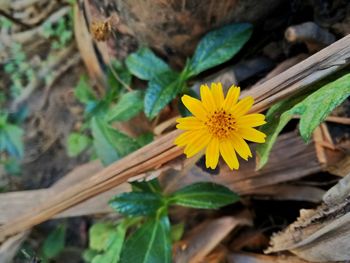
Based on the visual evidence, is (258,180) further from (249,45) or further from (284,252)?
(249,45)

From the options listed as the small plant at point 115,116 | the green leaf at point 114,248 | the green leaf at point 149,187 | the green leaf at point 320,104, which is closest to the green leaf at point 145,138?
the small plant at point 115,116

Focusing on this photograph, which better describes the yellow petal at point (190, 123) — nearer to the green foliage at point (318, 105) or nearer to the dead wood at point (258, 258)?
the green foliage at point (318, 105)

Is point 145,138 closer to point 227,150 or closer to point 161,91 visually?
point 161,91

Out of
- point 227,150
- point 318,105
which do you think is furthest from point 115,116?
point 318,105

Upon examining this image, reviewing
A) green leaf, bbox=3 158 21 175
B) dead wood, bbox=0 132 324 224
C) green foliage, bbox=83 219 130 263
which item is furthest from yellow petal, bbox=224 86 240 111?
green leaf, bbox=3 158 21 175

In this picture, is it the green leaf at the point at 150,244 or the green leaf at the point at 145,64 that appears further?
the green leaf at the point at 145,64

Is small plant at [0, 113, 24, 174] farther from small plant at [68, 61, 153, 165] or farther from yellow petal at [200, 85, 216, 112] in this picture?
yellow petal at [200, 85, 216, 112]
